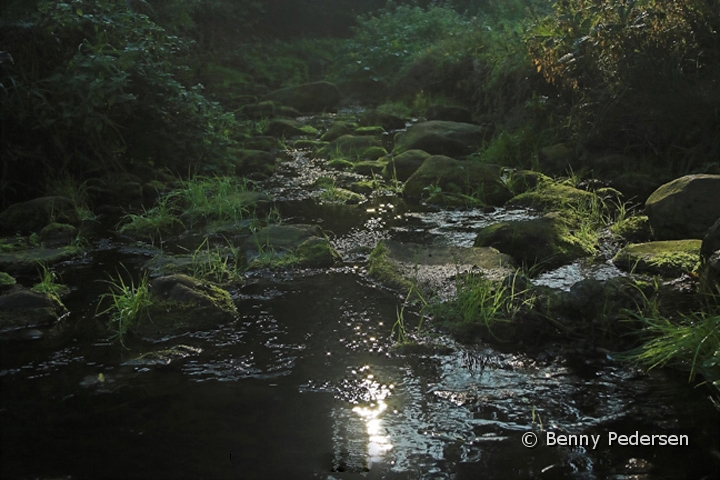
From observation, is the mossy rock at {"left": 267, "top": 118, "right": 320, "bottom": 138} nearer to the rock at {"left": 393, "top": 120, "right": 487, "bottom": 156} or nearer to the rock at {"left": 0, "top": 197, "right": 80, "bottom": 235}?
the rock at {"left": 393, "top": 120, "right": 487, "bottom": 156}

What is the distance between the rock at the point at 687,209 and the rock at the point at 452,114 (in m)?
6.05

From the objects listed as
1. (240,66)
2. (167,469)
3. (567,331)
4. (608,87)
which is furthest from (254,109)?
(167,469)

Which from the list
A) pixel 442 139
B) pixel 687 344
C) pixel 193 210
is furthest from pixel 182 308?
pixel 442 139

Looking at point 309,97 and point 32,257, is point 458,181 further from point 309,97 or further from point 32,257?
point 309,97

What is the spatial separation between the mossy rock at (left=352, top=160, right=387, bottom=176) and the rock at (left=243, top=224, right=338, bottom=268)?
3045 mm

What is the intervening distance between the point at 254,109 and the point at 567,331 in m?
10.2

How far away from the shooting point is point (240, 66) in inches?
712

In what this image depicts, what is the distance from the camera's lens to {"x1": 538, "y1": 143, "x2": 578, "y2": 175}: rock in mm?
8227

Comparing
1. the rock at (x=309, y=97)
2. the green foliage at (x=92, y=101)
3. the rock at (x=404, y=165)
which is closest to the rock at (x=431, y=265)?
the rock at (x=404, y=165)

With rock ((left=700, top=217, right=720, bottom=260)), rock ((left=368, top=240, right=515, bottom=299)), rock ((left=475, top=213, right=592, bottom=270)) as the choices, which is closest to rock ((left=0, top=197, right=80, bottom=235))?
rock ((left=368, top=240, right=515, bottom=299))

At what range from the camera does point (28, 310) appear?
449 centimetres

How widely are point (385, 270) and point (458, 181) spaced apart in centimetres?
269

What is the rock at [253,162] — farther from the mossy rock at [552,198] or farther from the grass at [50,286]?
the grass at [50,286]

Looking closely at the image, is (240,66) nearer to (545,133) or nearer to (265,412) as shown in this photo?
(545,133)
